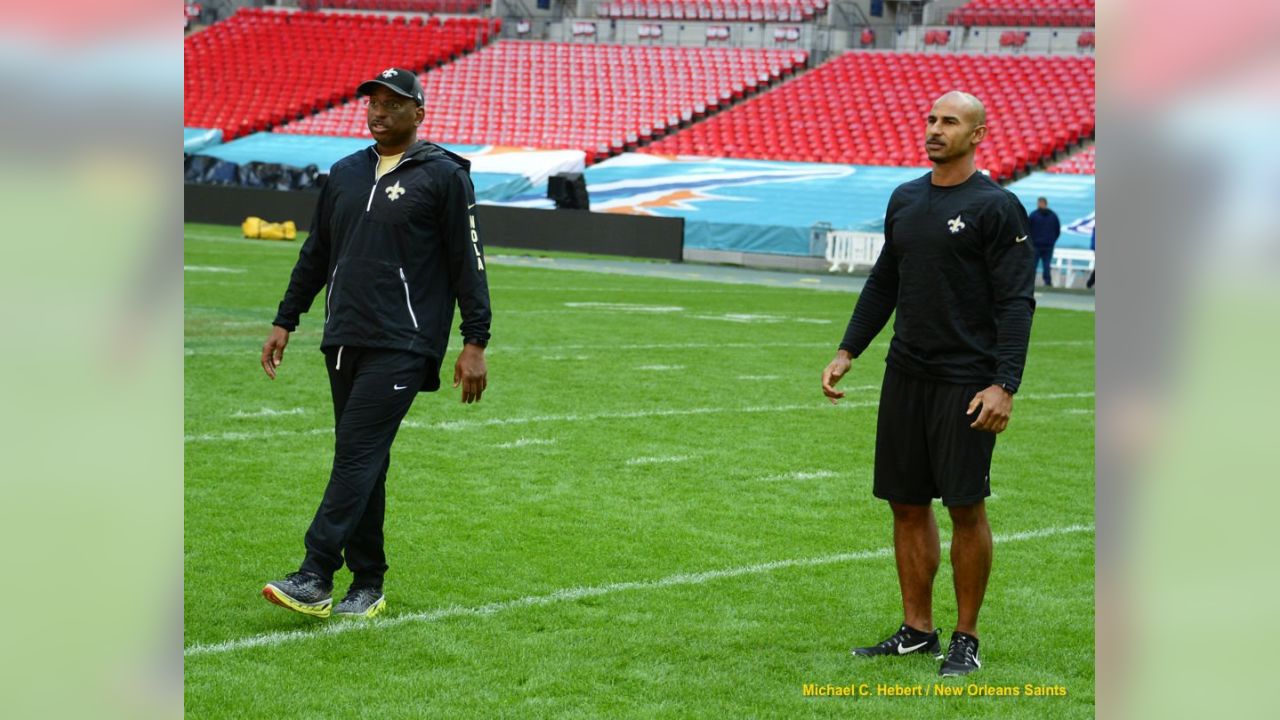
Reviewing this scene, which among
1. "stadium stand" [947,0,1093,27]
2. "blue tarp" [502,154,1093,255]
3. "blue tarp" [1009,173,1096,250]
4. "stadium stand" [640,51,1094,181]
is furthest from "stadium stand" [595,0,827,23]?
"blue tarp" [1009,173,1096,250]

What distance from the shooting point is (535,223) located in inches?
1308

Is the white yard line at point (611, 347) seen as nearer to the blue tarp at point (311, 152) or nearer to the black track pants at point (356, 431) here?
the black track pants at point (356, 431)

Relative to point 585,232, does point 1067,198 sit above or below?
above

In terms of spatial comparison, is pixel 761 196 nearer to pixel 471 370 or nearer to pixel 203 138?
pixel 203 138

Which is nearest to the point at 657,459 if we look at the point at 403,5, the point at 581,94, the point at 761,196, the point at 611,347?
the point at 611,347

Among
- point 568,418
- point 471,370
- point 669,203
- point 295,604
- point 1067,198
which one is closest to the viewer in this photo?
point 295,604

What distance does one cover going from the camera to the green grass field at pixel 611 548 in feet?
16.4

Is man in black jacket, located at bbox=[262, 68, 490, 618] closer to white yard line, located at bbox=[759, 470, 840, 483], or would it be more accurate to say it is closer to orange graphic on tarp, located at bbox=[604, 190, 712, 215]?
white yard line, located at bbox=[759, 470, 840, 483]

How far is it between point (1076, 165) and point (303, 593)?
3064cm
